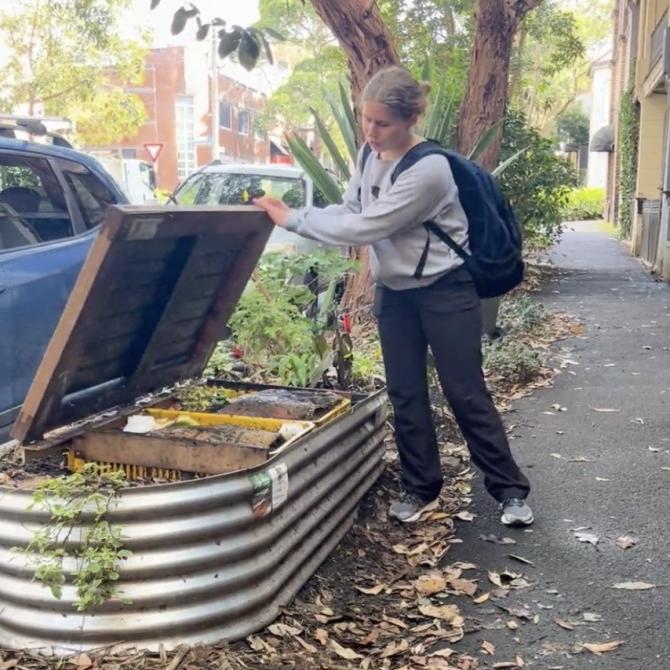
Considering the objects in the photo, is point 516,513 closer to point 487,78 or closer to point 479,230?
point 479,230

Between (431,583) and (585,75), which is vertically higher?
(585,75)

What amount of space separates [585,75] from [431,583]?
5471cm

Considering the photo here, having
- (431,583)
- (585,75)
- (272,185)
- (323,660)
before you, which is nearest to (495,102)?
(272,185)

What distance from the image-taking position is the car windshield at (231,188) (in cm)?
986

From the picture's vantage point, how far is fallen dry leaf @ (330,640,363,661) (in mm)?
2967

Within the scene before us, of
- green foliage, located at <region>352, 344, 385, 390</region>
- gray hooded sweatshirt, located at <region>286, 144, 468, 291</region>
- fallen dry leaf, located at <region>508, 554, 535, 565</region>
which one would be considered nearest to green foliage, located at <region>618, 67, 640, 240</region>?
green foliage, located at <region>352, 344, 385, 390</region>

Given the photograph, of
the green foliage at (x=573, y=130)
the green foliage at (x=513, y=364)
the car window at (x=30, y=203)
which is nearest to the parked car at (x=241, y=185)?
the green foliage at (x=513, y=364)

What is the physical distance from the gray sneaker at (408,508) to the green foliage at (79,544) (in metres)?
1.70

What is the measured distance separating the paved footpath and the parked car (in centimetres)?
344

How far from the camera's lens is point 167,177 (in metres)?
47.6

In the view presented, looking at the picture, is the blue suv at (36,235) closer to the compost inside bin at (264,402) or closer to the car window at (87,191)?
the car window at (87,191)

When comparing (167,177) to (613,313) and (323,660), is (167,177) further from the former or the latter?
(323,660)

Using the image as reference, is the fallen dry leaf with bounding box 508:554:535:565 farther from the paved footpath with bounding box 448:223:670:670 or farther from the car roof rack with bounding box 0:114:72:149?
the car roof rack with bounding box 0:114:72:149

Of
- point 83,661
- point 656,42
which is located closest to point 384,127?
point 83,661
